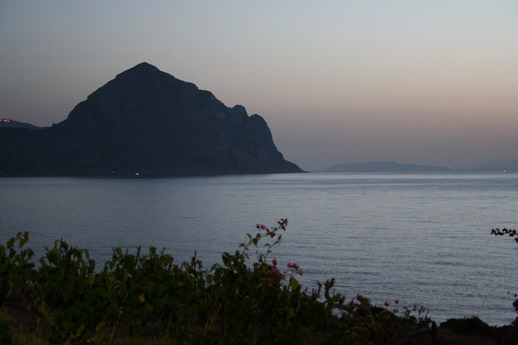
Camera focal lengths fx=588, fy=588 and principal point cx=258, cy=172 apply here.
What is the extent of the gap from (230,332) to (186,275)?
1.22 m

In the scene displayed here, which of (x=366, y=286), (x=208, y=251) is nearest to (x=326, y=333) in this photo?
(x=366, y=286)

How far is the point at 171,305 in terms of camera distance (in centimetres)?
874

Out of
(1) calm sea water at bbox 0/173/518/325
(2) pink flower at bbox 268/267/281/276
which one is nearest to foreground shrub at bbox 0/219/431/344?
(2) pink flower at bbox 268/267/281/276

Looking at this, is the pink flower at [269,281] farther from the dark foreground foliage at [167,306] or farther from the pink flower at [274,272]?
the pink flower at [274,272]

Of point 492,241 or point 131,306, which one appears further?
point 492,241

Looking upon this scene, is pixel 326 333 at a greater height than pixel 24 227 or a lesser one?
greater

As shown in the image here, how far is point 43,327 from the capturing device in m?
9.89

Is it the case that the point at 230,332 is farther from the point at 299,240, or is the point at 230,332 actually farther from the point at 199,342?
the point at 299,240

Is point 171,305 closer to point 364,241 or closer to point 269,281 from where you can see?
point 269,281

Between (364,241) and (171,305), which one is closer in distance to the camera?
(171,305)

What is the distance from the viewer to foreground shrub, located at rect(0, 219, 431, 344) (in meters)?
8.32

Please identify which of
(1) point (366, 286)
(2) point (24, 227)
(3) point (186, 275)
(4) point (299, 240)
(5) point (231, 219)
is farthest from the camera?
(5) point (231, 219)

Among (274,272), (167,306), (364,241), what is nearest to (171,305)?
(167,306)

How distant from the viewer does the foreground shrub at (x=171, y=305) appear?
328 inches
